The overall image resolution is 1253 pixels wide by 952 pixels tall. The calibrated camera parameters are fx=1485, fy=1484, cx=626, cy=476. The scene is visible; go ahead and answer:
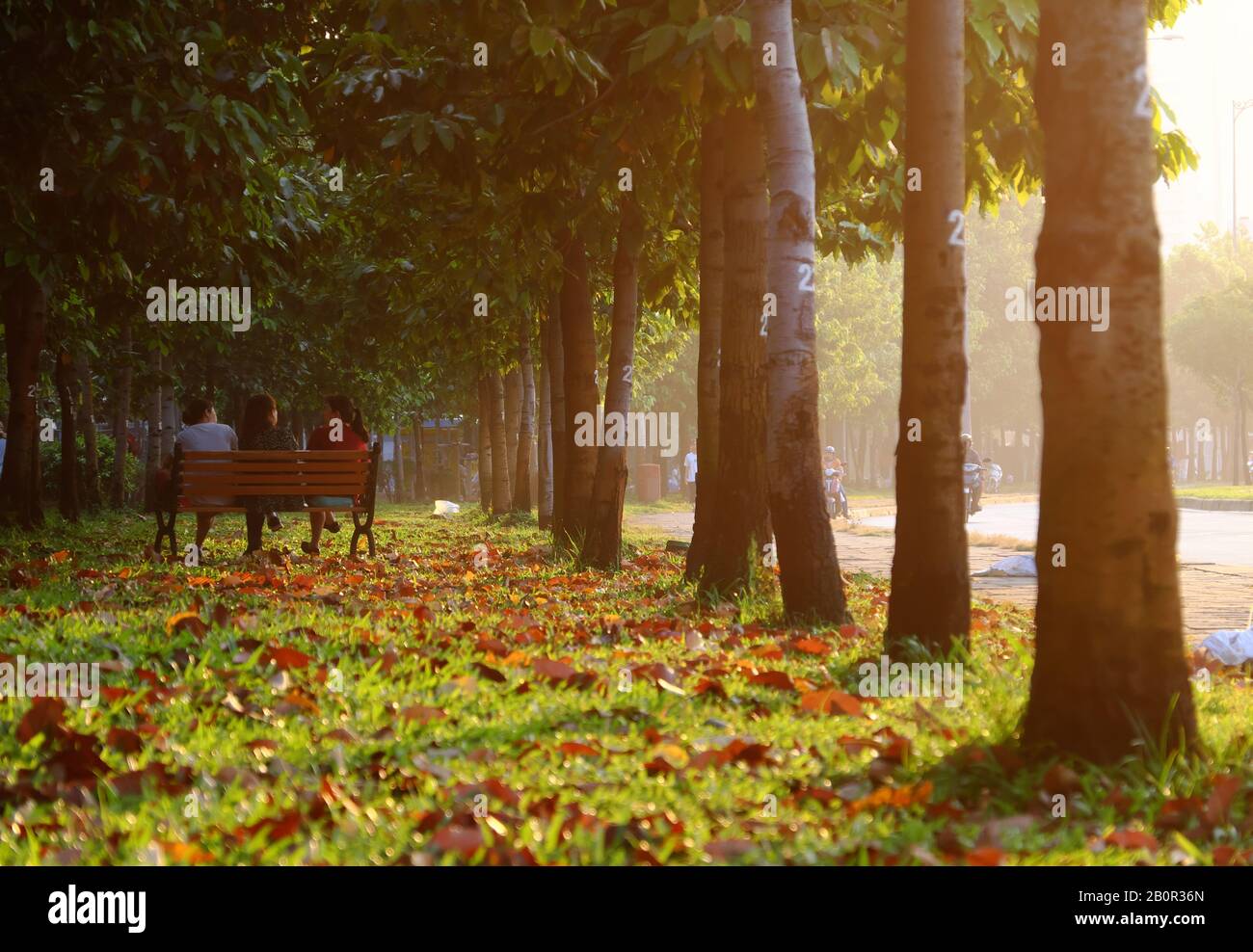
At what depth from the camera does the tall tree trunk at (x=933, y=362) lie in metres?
7.30

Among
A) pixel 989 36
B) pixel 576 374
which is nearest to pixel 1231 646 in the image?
pixel 989 36

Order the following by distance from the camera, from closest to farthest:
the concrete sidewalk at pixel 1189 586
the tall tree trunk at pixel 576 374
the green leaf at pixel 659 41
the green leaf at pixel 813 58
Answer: the green leaf at pixel 659 41, the green leaf at pixel 813 58, the concrete sidewalk at pixel 1189 586, the tall tree trunk at pixel 576 374

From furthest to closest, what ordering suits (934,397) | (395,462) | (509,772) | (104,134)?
(395,462) < (104,134) < (934,397) < (509,772)

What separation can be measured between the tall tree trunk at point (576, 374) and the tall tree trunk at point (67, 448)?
9.60m

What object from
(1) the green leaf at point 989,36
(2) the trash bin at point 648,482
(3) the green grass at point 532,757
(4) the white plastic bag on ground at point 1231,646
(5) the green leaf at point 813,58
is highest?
(1) the green leaf at point 989,36

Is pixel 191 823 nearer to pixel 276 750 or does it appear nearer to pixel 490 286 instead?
pixel 276 750

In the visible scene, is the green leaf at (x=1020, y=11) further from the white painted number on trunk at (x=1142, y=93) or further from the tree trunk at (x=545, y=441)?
the tree trunk at (x=545, y=441)

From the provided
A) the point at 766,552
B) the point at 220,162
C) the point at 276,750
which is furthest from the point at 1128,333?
the point at 220,162

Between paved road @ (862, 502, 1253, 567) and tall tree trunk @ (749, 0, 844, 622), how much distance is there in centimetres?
381

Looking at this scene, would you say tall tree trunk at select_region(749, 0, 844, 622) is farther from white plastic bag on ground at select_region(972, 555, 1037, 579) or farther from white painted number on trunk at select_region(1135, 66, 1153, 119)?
white plastic bag on ground at select_region(972, 555, 1037, 579)

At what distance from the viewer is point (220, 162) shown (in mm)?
11859

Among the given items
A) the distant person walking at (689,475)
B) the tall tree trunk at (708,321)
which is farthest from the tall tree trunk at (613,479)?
the distant person walking at (689,475)
